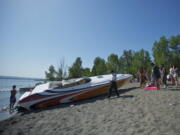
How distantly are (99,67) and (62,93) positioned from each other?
103 feet

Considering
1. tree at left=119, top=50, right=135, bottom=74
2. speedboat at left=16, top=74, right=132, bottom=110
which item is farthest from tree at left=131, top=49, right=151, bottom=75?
speedboat at left=16, top=74, right=132, bottom=110

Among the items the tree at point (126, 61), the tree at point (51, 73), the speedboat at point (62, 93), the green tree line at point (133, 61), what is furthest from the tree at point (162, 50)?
the tree at point (51, 73)

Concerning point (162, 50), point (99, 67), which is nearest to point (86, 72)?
point (99, 67)

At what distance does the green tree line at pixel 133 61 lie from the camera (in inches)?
1248

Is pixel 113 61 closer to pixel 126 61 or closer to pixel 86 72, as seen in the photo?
pixel 126 61

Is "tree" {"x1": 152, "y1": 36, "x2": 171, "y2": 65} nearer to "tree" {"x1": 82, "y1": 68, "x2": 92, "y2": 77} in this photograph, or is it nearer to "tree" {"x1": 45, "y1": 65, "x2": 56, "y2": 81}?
"tree" {"x1": 82, "y1": 68, "x2": 92, "y2": 77}

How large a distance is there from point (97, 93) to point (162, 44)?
103 ft

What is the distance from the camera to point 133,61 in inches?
1432

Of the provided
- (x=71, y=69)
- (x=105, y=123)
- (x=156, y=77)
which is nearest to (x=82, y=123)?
(x=105, y=123)

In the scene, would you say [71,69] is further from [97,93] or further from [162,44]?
[97,93]

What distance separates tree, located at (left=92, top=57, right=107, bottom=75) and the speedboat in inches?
1157

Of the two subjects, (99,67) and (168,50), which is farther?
(99,67)

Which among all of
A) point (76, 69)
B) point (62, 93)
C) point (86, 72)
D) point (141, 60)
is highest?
point (141, 60)

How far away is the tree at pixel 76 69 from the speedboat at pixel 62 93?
32.4 m
